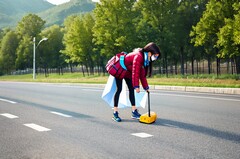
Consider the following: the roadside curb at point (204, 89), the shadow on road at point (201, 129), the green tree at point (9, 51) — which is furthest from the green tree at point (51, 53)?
the shadow on road at point (201, 129)

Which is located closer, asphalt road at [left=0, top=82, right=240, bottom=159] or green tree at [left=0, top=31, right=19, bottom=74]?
asphalt road at [left=0, top=82, right=240, bottom=159]

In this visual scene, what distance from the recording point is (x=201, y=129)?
5867 mm

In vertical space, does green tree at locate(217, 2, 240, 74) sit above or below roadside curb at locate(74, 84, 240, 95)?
above

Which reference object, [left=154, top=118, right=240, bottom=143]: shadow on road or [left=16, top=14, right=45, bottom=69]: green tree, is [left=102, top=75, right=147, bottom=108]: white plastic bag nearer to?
[left=154, top=118, right=240, bottom=143]: shadow on road

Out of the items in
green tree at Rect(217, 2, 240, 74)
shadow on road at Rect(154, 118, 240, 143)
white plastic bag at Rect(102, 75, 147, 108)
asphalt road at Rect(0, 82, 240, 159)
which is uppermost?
green tree at Rect(217, 2, 240, 74)

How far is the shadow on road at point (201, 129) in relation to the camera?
5133 millimetres

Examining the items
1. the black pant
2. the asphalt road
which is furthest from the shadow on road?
the black pant

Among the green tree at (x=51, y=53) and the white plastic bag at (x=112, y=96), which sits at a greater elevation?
the green tree at (x=51, y=53)

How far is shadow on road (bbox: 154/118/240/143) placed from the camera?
5.13 meters

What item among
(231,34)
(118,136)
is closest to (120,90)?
(118,136)

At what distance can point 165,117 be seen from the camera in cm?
746

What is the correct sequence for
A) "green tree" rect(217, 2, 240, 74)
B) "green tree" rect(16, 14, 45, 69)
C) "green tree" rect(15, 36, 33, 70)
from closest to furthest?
1. "green tree" rect(217, 2, 240, 74)
2. "green tree" rect(15, 36, 33, 70)
3. "green tree" rect(16, 14, 45, 69)

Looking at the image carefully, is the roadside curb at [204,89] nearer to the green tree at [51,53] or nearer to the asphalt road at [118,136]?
the asphalt road at [118,136]

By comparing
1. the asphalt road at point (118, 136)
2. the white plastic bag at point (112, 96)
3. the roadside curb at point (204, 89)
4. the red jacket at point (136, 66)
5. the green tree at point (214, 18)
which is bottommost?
the asphalt road at point (118, 136)
